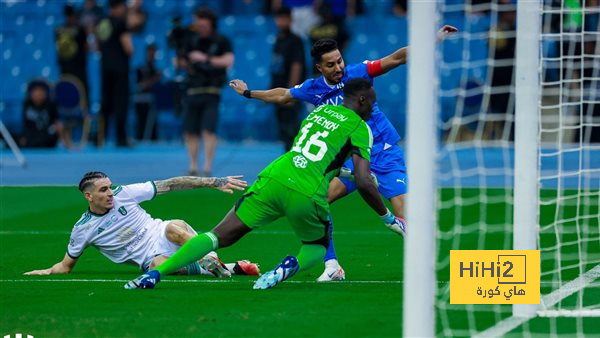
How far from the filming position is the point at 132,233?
1034 cm

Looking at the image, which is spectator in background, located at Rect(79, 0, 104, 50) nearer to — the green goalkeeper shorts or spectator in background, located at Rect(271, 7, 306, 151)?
spectator in background, located at Rect(271, 7, 306, 151)

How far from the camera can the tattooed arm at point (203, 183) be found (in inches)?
391

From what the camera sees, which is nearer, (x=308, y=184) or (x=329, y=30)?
(x=308, y=184)

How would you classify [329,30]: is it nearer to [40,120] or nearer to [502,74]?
[502,74]

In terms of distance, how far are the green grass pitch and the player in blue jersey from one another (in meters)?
0.54

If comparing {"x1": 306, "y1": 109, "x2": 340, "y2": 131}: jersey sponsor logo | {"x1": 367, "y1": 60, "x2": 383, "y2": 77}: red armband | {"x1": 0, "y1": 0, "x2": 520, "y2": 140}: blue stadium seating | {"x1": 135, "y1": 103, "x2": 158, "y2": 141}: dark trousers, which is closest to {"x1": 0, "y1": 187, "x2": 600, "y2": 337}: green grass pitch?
{"x1": 306, "y1": 109, "x2": 340, "y2": 131}: jersey sponsor logo

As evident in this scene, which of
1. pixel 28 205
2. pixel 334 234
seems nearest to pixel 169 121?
pixel 28 205

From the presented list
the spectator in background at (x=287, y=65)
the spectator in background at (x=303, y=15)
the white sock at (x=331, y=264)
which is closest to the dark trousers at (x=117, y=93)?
the spectator in background at (x=303, y=15)

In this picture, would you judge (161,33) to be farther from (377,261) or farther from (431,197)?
(431,197)

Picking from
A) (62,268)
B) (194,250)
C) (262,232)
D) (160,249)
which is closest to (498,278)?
(194,250)

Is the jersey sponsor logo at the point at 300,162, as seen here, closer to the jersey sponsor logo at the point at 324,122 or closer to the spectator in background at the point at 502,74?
the jersey sponsor logo at the point at 324,122

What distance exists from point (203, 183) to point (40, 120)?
15.3 metres

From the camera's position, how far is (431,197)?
21.9 ft

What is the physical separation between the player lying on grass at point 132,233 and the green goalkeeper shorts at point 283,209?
1099 millimetres
